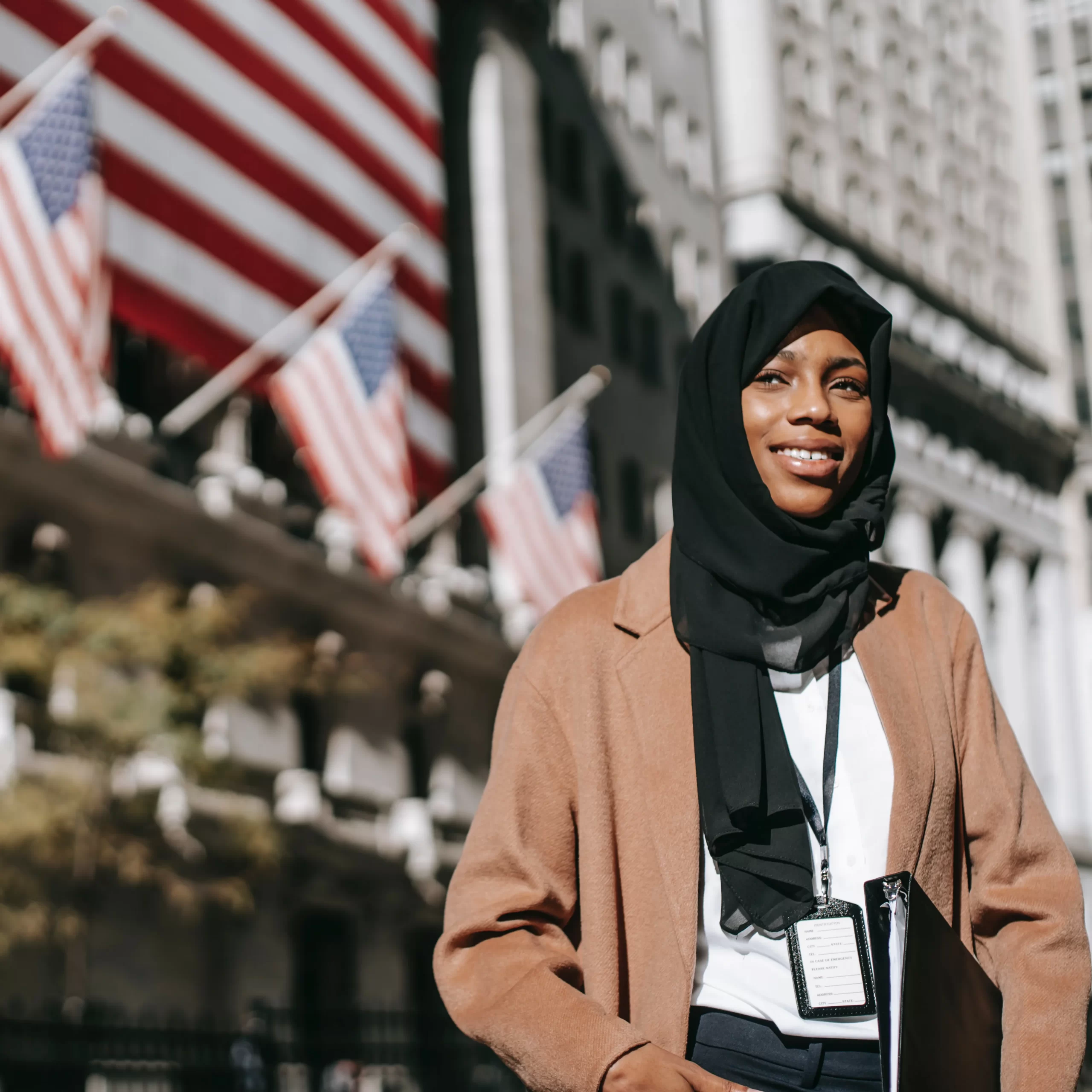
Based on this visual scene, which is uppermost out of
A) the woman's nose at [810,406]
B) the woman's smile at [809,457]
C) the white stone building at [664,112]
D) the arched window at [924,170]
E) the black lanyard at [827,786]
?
the arched window at [924,170]

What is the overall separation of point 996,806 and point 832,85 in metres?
58.9

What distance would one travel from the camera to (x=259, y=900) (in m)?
25.8

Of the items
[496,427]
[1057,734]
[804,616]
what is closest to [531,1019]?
[804,616]

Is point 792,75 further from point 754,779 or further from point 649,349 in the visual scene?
point 754,779

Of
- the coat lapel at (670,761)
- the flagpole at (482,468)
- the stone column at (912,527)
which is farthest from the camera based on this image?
the stone column at (912,527)

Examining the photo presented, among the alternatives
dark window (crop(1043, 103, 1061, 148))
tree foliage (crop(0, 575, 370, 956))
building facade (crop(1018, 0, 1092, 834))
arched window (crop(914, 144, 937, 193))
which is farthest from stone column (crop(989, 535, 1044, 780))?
tree foliage (crop(0, 575, 370, 956))

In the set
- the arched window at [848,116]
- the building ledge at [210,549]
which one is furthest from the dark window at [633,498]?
the arched window at [848,116]

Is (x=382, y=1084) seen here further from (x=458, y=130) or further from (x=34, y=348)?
(x=458, y=130)

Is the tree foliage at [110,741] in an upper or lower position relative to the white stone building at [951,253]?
lower

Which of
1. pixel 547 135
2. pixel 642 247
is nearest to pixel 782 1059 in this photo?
pixel 547 135

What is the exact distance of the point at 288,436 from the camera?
96.4 feet

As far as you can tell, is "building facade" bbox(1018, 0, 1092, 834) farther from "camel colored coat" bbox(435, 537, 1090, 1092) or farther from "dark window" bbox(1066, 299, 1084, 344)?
"camel colored coat" bbox(435, 537, 1090, 1092)

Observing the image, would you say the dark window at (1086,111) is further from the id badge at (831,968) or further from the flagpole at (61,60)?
the id badge at (831,968)

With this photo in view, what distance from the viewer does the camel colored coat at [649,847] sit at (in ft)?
8.93
